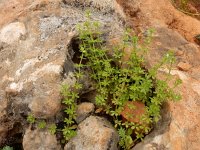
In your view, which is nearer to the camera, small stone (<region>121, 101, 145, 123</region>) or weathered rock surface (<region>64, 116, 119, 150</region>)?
weathered rock surface (<region>64, 116, 119, 150</region>)

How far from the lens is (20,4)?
415 centimetres

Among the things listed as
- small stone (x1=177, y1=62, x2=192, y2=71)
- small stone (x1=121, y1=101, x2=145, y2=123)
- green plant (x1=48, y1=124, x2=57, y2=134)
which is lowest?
green plant (x1=48, y1=124, x2=57, y2=134)

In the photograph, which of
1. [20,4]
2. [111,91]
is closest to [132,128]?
[111,91]

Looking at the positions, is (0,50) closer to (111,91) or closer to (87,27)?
(87,27)

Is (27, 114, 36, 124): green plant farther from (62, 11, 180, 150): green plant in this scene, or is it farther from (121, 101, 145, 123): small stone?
(121, 101, 145, 123): small stone

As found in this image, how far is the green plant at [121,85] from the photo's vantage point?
3287mm

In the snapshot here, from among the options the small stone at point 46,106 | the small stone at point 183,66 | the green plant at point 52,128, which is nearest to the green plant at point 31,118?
the small stone at point 46,106

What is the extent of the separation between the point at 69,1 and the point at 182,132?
1.64 m

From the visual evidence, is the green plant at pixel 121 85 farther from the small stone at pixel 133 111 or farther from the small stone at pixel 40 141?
the small stone at pixel 40 141

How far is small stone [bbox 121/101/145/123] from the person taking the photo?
3.33 m

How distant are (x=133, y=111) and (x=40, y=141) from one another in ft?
2.55

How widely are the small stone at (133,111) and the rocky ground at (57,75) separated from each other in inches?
6.5

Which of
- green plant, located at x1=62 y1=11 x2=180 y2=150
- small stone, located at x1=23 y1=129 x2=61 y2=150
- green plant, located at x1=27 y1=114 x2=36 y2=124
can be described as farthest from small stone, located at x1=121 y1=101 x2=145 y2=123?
green plant, located at x1=27 y1=114 x2=36 y2=124

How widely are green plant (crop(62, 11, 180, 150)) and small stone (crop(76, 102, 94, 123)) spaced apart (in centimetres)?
6
